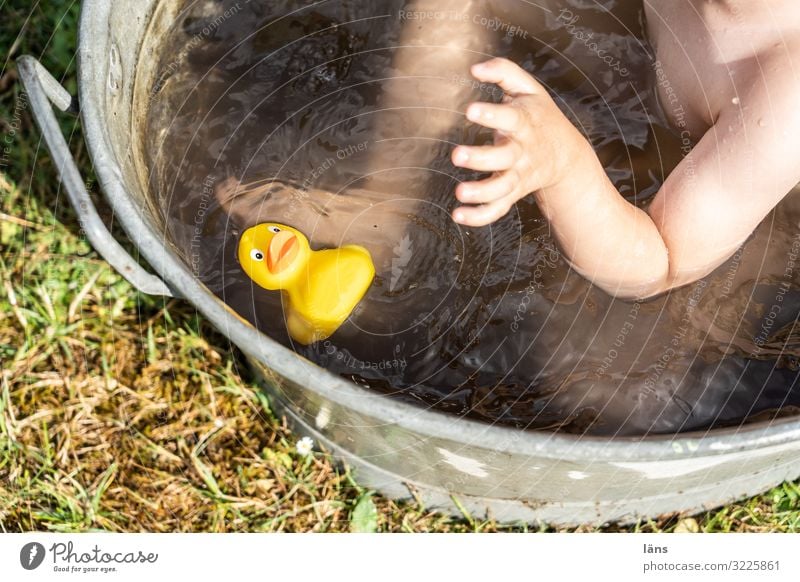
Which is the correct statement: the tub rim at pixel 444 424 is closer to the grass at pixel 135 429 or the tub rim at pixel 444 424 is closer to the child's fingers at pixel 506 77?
the child's fingers at pixel 506 77

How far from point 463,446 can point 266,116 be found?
1.88 ft

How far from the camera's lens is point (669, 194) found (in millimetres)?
859

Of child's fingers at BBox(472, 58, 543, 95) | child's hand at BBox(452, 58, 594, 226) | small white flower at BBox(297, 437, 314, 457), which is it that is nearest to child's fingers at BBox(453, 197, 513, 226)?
child's hand at BBox(452, 58, 594, 226)

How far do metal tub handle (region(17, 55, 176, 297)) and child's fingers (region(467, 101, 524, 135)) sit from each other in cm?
28

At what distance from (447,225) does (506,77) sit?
0.26 m

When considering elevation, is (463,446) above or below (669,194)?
below

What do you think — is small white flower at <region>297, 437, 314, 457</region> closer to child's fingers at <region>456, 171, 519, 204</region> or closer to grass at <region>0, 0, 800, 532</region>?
grass at <region>0, 0, 800, 532</region>

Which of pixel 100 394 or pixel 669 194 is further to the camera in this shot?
pixel 100 394

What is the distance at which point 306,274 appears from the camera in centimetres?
79

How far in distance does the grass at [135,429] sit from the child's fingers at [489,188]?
41cm
